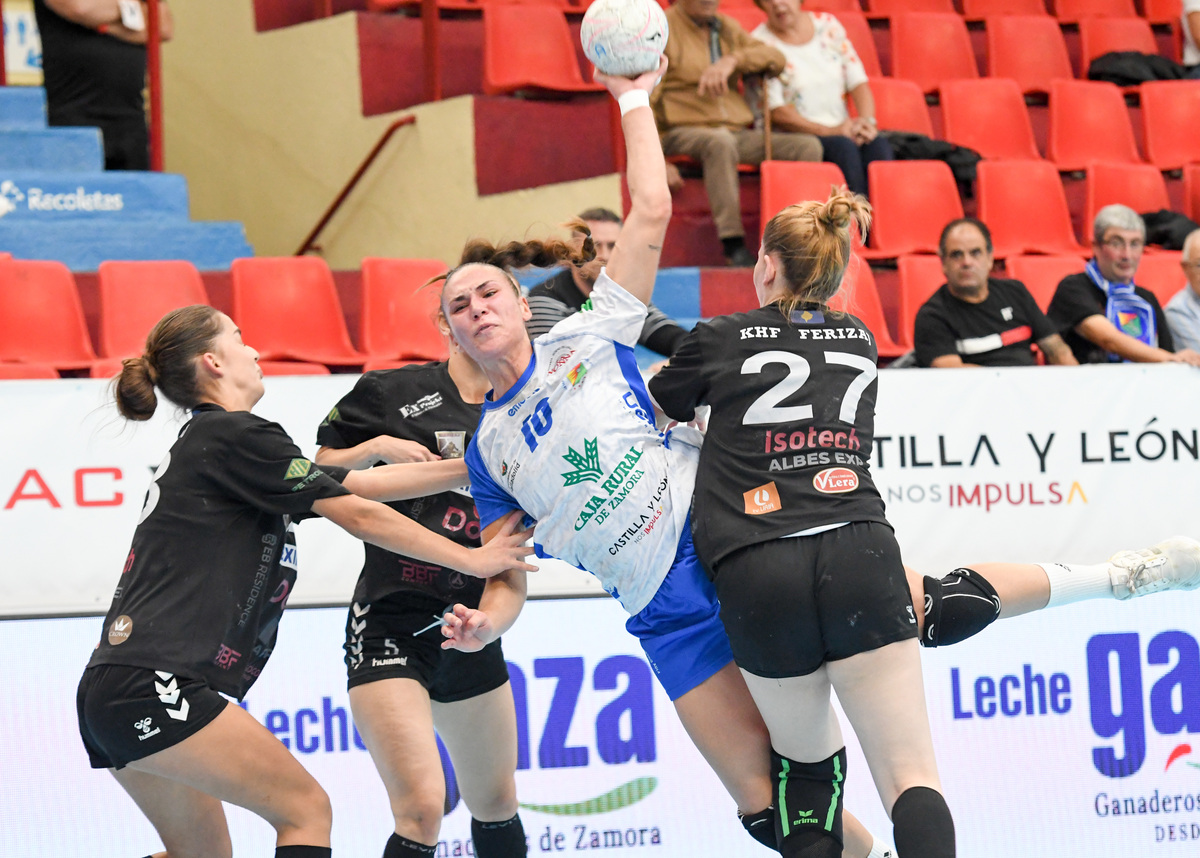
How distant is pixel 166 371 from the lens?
3.54 metres

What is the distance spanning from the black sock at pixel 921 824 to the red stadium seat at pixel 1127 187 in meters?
6.89

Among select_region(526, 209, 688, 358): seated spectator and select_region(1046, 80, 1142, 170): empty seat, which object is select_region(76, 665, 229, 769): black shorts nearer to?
select_region(526, 209, 688, 358): seated spectator

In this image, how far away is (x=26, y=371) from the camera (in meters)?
6.19

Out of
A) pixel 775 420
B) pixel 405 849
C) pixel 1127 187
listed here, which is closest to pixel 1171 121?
pixel 1127 187

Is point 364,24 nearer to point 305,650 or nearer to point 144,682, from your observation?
point 305,650

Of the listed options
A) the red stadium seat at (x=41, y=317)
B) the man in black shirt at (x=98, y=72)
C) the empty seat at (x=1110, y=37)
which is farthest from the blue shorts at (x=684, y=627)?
the empty seat at (x=1110, y=37)

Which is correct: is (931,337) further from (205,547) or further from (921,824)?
(205,547)

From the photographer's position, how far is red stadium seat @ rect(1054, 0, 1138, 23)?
11.0 metres

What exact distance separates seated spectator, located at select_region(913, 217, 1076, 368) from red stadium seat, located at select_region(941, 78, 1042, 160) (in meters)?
2.85

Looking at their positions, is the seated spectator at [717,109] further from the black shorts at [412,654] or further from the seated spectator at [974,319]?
the black shorts at [412,654]

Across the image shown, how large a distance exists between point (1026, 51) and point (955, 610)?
26.8ft

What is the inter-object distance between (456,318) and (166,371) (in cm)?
78

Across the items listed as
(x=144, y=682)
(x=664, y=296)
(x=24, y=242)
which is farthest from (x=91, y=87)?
(x=144, y=682)

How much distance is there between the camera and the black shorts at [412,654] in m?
3.88
